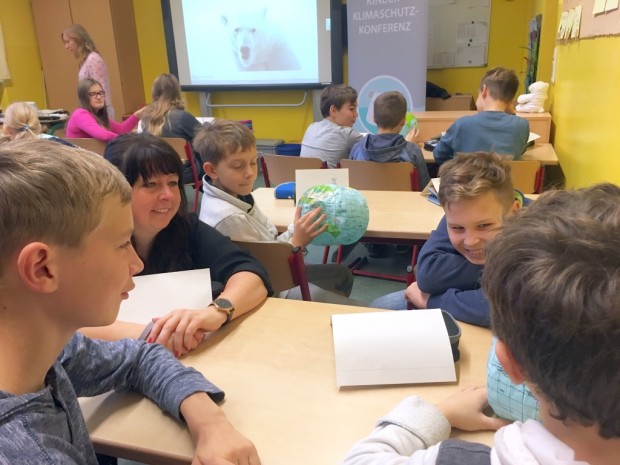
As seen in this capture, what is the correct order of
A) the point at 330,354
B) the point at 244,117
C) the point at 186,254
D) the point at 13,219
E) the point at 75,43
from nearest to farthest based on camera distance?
the point at 13,219
the point at 330,354
the point at 186,254
the point at 75,43
the point at 244,117

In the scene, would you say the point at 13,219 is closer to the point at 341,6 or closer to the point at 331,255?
the point at 331,255

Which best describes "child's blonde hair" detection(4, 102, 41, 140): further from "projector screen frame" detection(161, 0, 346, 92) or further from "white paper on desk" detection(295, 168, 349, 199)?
"projector screen frame" detection(161, 0, 346, 92)

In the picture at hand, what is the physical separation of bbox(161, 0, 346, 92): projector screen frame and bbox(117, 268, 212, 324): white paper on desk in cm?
505

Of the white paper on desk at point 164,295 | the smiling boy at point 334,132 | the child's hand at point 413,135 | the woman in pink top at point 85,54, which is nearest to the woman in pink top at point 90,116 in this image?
the woman in pink top at point 85,54

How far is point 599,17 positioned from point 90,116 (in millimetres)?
3623

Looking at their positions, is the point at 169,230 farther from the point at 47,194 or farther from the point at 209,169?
the point at 47,194

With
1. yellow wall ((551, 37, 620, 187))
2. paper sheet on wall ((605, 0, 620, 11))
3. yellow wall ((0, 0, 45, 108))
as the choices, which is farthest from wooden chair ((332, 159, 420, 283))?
yellow wall ((0, 0, 45, 108))

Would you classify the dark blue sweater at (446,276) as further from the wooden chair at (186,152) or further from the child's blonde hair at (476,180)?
the wooden chair at (186,152)

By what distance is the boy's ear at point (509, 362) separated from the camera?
608mm

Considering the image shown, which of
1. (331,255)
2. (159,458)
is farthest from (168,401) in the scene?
(331,255)

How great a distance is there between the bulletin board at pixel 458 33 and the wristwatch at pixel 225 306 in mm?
5247

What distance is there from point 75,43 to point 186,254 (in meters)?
4.47

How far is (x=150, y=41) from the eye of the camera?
6699 mm

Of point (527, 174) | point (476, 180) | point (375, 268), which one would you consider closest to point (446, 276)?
point (476, 180)
